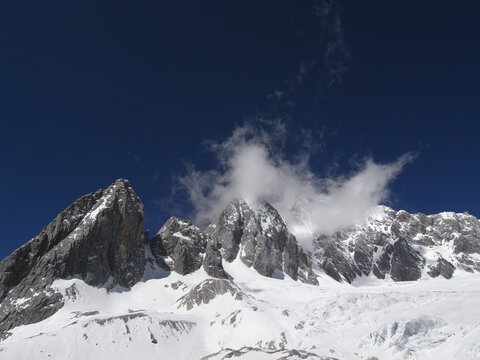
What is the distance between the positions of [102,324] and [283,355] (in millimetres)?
46536

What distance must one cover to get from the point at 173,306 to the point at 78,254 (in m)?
38.4

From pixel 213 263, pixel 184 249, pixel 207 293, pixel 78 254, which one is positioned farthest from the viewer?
pixel 184 249

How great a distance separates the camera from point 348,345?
7281cm

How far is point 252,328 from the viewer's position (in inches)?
3617

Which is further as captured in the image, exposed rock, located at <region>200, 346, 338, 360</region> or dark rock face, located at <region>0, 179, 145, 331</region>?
dark rock face, located at <region>0, 179, 145, 331</region>

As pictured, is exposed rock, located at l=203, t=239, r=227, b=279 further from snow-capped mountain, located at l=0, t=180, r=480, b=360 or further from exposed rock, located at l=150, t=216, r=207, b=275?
exposed rock, located at l=150, t=216, r=207, b=275

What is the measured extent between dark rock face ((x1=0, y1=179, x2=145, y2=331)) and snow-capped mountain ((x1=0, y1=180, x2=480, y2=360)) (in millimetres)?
381

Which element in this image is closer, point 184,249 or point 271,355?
point 271,355

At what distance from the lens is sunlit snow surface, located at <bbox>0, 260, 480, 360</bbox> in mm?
65825

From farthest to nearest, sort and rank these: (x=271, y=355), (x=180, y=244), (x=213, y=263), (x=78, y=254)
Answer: (x=180, y=244) < (x=213, y=263) < (x=78, y=254) < (x=271, y=355)

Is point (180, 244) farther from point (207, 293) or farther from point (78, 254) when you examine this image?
point (207, 293)

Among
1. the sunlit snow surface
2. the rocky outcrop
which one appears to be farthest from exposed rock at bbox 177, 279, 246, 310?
the rocky outcrop

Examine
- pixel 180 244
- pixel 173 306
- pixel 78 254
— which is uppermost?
pixel 180 244

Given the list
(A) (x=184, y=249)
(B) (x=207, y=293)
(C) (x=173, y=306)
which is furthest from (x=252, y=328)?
(A) (x=184, y=249)
